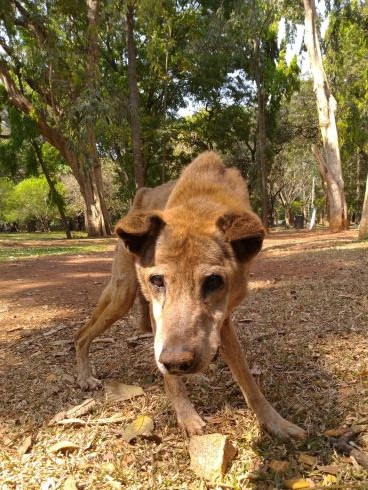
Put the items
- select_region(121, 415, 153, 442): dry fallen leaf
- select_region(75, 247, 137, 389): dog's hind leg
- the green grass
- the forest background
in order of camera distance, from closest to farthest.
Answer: select_region(121, 415, 153, 442): dry fallen leaf
select_region(75, 247, 137, 389): dog's hind leg
the green grass
the forest background

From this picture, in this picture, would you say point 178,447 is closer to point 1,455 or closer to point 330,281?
point 1,455

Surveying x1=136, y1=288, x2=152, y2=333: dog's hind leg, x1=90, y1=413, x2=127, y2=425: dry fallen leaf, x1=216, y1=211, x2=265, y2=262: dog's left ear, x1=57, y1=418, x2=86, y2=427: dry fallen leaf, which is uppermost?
x1=216, y1=211, x2=265, y2=262: dog's left ear

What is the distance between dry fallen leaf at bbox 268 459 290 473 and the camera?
2879mm

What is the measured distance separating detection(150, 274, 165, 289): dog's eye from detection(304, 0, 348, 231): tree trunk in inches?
722

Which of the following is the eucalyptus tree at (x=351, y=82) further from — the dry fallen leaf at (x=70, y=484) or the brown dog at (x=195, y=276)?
the dry fallen leaf at (x=70, y=484)

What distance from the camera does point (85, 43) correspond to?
21719 mm

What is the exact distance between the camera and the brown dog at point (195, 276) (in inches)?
109

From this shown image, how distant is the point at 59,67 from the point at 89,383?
19329mm

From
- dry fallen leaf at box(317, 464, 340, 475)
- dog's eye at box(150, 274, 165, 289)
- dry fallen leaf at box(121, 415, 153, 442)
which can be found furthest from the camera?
dry fallen leaf at box(121, 415, 153, 442)

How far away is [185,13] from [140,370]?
24.6 metres

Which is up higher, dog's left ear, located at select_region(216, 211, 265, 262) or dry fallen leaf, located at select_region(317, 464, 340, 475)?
dog's left ear, located at select_region(216, 211, 265, 262)

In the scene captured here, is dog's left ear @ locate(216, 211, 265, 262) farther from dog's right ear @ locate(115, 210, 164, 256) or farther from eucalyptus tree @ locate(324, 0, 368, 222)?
eucalyptus tree @ locate(324, 0, 368, 222)

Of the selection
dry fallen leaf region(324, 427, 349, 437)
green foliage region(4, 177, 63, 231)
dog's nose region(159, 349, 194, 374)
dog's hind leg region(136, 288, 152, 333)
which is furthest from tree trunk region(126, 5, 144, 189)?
green foliage region(4, 177, 63, 231)

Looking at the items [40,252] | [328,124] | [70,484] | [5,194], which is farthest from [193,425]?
[5,194]
